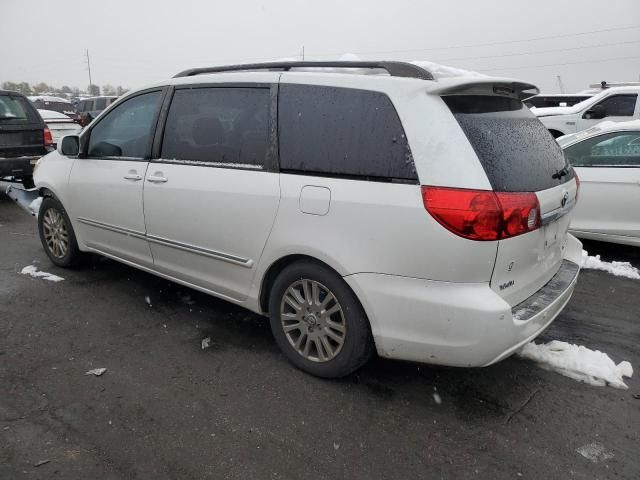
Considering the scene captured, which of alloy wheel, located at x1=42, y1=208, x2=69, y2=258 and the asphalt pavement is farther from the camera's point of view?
alloy wheel, located at x1=42, y1=208, x2=69, y2=258

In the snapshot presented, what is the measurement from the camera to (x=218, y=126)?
10.6ft

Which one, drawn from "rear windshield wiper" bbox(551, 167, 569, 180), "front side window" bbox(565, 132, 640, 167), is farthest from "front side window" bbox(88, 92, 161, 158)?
"front side window" bbox(565, 132, 640, 167)

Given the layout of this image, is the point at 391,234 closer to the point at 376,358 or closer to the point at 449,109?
the point at 449,109

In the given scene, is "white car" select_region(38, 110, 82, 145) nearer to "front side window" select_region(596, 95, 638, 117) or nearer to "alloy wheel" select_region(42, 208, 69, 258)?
"alloy wheel" select_region(42, 208, 69, 258)

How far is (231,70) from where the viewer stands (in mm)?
3438

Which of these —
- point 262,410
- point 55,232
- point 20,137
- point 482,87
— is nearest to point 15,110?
point 20,137

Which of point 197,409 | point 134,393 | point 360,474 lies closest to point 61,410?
point 134,393

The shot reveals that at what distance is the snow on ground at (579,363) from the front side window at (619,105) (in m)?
9.53

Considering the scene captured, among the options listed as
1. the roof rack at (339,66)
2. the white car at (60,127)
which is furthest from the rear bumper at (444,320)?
the white car at (60,127)

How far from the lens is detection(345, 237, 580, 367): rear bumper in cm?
232

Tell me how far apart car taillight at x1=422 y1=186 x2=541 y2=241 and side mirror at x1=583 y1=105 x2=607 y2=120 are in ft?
33.0

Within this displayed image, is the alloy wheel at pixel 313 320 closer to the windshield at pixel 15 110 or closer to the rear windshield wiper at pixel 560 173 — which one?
the rear windshield wiper at pixel 560 173

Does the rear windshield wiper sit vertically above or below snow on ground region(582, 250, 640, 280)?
Answer: above

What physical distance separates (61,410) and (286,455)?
125cm
